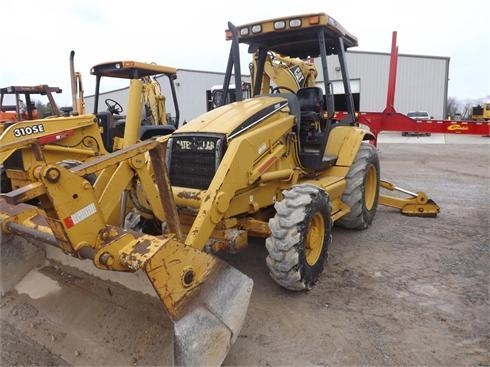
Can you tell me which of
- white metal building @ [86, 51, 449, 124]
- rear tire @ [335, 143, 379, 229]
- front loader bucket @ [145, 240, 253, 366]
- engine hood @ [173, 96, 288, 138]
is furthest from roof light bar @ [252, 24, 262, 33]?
white metal building @ [86, 51, 449, 124]

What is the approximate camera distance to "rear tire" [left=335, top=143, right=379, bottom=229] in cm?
505

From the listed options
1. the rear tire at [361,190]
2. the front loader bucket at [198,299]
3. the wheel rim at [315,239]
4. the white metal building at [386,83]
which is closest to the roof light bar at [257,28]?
the rear tire at [361,190]

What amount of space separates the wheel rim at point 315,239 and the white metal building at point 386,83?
23833mm

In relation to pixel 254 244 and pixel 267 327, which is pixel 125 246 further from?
pixel 254 244

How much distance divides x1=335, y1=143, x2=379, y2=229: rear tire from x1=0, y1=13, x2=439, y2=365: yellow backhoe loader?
17 mm

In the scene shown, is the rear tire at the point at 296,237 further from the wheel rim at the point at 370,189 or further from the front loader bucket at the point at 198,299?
the wheel rim at the point at 370,189

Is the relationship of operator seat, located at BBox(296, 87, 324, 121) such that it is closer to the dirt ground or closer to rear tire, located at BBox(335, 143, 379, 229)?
rear tire, located at BBox(335, 143, 379, 229)

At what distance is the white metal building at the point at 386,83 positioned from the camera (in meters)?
27.9

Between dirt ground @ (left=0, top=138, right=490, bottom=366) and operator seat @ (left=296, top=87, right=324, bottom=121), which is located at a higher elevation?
operator seat @ (left=296, top=87, right=324, bottom=121)

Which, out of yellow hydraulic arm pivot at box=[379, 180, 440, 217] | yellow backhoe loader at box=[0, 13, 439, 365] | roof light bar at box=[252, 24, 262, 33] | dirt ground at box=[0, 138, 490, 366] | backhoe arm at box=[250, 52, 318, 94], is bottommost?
dirt ground at box=[0, 138, 490, 366]

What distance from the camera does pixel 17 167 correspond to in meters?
6.24

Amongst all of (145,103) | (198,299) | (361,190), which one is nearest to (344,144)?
(361,190)

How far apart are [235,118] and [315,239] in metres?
1.33

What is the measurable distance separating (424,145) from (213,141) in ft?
60.5
